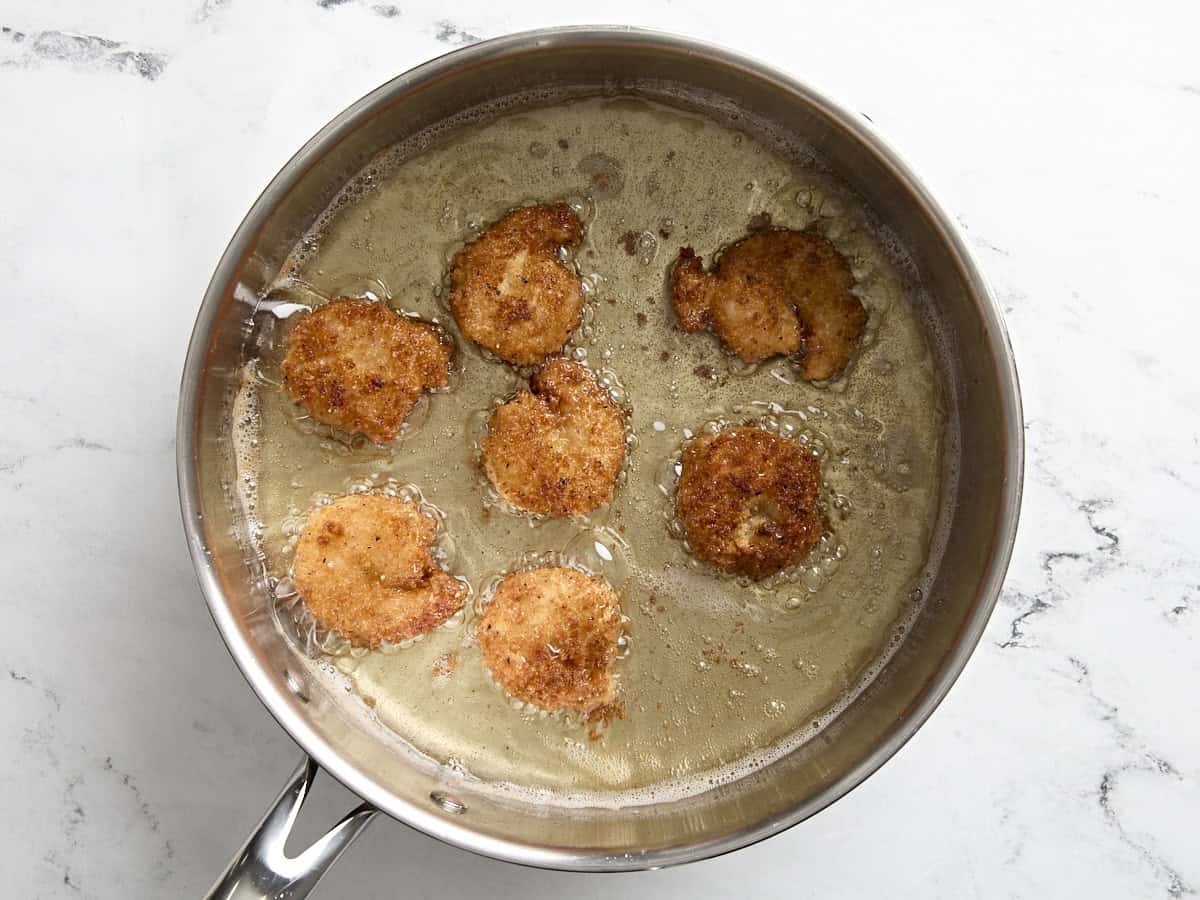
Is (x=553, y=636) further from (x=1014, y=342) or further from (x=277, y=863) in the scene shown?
(x=1014, y=342)

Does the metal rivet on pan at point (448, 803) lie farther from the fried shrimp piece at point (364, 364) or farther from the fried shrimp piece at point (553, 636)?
the fried shrimp piece at point (364, 364)

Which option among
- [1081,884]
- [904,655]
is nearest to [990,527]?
[904,655]

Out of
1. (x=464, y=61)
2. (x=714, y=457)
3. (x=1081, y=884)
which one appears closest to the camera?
(x=464, y=61)

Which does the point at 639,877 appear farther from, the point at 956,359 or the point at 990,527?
the point at 956,359

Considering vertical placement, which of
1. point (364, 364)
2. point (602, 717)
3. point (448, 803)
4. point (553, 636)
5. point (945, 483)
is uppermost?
point (945, 483)

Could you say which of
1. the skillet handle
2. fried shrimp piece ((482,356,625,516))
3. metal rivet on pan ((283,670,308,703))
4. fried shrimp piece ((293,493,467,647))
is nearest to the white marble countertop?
metal rivet on pan ((283,670,308,703))

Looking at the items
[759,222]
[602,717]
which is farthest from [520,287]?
[602,717]
